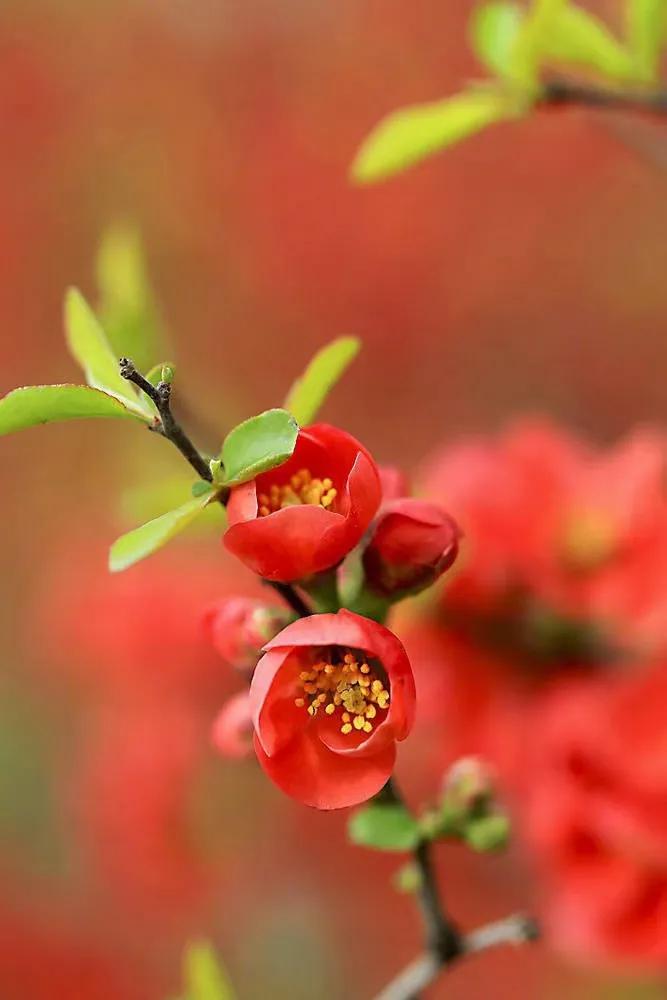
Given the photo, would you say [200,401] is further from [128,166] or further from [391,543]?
[391,543]

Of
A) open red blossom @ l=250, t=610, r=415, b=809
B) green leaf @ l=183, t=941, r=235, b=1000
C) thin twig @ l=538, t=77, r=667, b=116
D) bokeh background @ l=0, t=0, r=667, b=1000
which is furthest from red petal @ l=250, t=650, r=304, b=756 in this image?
bokeh background @ l=0, t=0, r=667, b=1000

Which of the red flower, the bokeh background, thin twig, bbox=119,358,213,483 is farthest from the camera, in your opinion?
the bokeh background

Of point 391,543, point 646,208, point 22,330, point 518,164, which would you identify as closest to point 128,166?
point 22,330

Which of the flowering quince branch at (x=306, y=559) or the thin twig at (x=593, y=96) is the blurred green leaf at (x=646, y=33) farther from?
the flowering quince branch at (x=306, y=559)

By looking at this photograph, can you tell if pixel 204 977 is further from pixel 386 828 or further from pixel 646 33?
pixel 646 33

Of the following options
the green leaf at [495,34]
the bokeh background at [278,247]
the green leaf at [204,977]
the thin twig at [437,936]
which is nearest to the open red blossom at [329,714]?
the thin twig at [437,936]

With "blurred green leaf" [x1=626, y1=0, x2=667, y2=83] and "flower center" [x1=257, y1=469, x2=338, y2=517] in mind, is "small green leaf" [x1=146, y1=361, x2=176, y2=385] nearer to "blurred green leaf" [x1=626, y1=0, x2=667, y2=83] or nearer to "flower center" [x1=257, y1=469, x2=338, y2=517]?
A: "flower center" [x1=257, y1=469, x2=338, y2=517]
